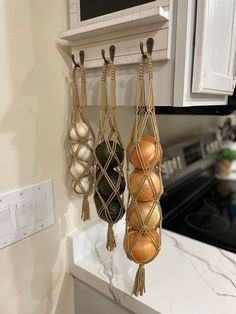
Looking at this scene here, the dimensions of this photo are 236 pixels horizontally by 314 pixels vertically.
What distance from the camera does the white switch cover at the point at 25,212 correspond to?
599 mm

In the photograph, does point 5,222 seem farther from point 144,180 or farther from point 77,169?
point 144,180

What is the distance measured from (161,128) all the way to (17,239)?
2.66ft

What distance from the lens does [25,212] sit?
643 mm

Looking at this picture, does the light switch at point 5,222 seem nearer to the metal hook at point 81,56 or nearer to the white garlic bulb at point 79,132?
the white garlic bulb at point 79,132

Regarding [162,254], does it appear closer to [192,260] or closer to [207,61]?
[192,260]

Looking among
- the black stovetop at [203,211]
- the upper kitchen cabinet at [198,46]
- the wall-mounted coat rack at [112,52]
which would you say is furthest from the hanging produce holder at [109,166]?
the black stovetop at [203,211]

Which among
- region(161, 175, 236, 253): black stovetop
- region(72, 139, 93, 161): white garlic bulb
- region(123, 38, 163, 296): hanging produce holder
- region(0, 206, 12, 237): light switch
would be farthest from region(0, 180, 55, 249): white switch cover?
region(161, 175, 236, 253): black stovetop

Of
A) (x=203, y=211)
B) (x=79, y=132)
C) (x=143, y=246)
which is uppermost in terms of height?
(x=79, y=132)

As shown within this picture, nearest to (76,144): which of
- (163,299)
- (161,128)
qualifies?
(163,299)

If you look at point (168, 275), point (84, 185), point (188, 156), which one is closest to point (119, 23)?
point (84, 185)

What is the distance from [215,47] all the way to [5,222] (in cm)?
64

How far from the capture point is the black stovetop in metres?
1.02

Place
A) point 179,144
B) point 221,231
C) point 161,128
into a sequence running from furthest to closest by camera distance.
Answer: point 179,144
point 161,128
point 221,231

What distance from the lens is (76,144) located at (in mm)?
654
